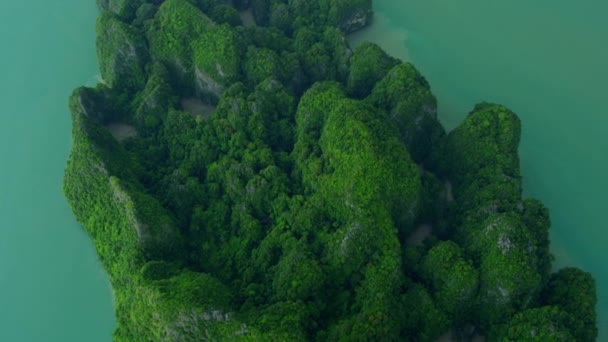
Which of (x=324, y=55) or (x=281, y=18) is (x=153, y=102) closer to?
(x=324, y=55)

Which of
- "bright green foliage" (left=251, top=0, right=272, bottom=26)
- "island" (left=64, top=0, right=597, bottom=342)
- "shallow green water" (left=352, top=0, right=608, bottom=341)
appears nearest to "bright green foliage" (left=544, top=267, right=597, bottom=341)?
"island" (left=64, top=0, right=597, bottom=342)

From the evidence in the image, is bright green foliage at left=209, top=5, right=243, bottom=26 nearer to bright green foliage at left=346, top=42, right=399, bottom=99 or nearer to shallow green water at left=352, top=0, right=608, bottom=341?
bright green foliage at left=346, top=42, right=399, bottom=99

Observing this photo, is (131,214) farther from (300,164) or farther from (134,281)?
(300,164)

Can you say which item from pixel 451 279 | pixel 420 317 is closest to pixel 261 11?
pixel 451 279

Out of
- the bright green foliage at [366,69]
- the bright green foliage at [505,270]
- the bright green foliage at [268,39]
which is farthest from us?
the bright green foliage at [268,39]

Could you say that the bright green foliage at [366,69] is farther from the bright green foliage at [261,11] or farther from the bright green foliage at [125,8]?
the bright green foliage at [125,8]

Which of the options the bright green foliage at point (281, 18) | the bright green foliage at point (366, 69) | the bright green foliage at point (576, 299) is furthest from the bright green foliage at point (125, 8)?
the bright green foliage at point (576, 299)

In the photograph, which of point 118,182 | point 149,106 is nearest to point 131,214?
point 118,182
